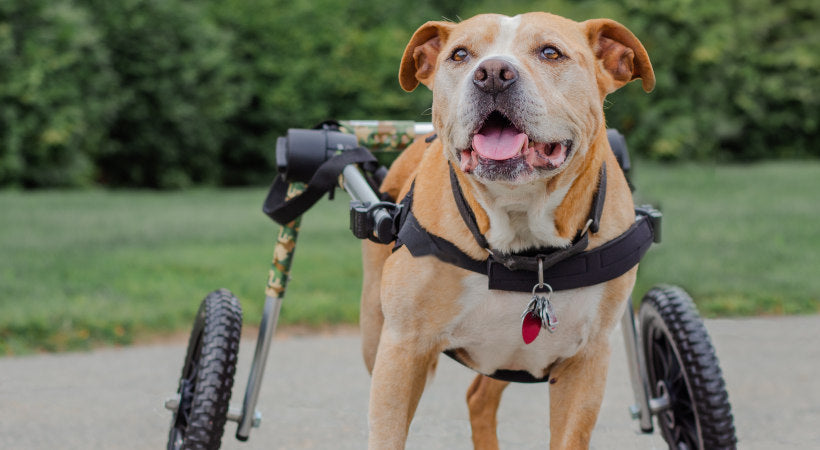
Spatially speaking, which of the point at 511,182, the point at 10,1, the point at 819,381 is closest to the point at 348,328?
the point at 819,381

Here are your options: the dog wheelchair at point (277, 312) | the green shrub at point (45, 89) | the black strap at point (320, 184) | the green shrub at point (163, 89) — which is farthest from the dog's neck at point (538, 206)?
the green shrub at point (163, 89)

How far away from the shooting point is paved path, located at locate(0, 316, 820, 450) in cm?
405

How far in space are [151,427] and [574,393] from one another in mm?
2391

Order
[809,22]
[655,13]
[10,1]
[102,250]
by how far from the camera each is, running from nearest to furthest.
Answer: [102,250] < [10,1] < [655,13] < [809,22]

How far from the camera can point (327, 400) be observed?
4.71m

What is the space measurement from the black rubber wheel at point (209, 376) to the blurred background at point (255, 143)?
2.78 meters

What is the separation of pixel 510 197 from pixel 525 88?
0.30m

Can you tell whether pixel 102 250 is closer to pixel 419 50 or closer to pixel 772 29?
pixel 419 50

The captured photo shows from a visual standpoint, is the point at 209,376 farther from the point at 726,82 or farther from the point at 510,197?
the point at 726,82

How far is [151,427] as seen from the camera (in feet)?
14.0

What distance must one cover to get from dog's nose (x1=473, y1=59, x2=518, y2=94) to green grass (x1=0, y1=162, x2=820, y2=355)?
444cm

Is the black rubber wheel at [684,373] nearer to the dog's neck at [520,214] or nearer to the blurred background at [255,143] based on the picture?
the dog's neck at [520,214]

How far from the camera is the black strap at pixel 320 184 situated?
297 cm

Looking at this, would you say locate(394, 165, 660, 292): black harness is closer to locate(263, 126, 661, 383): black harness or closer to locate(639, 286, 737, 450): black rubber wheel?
locate(263, 126, 661, 383): black harness
